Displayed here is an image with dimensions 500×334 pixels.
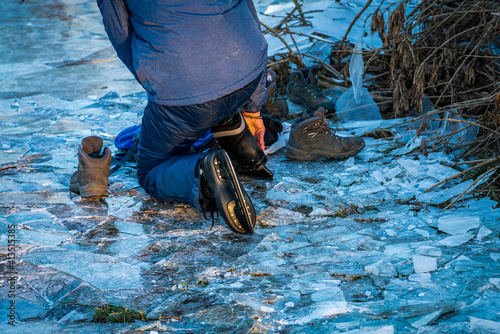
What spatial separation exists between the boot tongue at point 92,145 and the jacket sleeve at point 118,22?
572 mm

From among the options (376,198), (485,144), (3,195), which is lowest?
(3,195)

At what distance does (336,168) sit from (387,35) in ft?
3.97

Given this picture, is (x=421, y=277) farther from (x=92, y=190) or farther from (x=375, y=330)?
(x=92, y=190)

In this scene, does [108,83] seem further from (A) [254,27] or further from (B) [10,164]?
(A) [254,27]

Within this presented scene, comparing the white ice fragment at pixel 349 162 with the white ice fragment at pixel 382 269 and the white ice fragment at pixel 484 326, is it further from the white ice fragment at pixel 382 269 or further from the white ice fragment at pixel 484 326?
the white ice fragment at pixel 484 326

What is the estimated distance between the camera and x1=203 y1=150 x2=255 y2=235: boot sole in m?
2.17

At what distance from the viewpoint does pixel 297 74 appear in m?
4.18

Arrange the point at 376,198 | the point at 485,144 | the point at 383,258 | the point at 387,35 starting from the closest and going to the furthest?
the point at 383,258, the point at 376,198, the point at 485,144, the point at 387,35

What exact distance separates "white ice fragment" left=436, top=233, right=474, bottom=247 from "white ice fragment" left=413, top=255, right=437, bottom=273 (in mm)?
165

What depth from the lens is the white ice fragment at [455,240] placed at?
2.08 m

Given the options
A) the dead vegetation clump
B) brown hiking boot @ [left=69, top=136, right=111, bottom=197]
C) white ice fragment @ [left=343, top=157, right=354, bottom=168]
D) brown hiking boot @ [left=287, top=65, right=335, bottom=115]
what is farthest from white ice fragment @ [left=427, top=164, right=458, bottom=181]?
brown hiking boot @ [left=69, top=136, right=111, bottom=197]

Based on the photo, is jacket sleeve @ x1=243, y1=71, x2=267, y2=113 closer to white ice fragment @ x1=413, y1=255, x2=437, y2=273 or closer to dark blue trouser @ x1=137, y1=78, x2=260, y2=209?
dark blue trouser @ x1=137, y1=78, x2=260, y2=209

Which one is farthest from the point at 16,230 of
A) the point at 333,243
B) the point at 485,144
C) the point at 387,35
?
the point at 387,35

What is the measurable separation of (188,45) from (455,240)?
4.73ft
